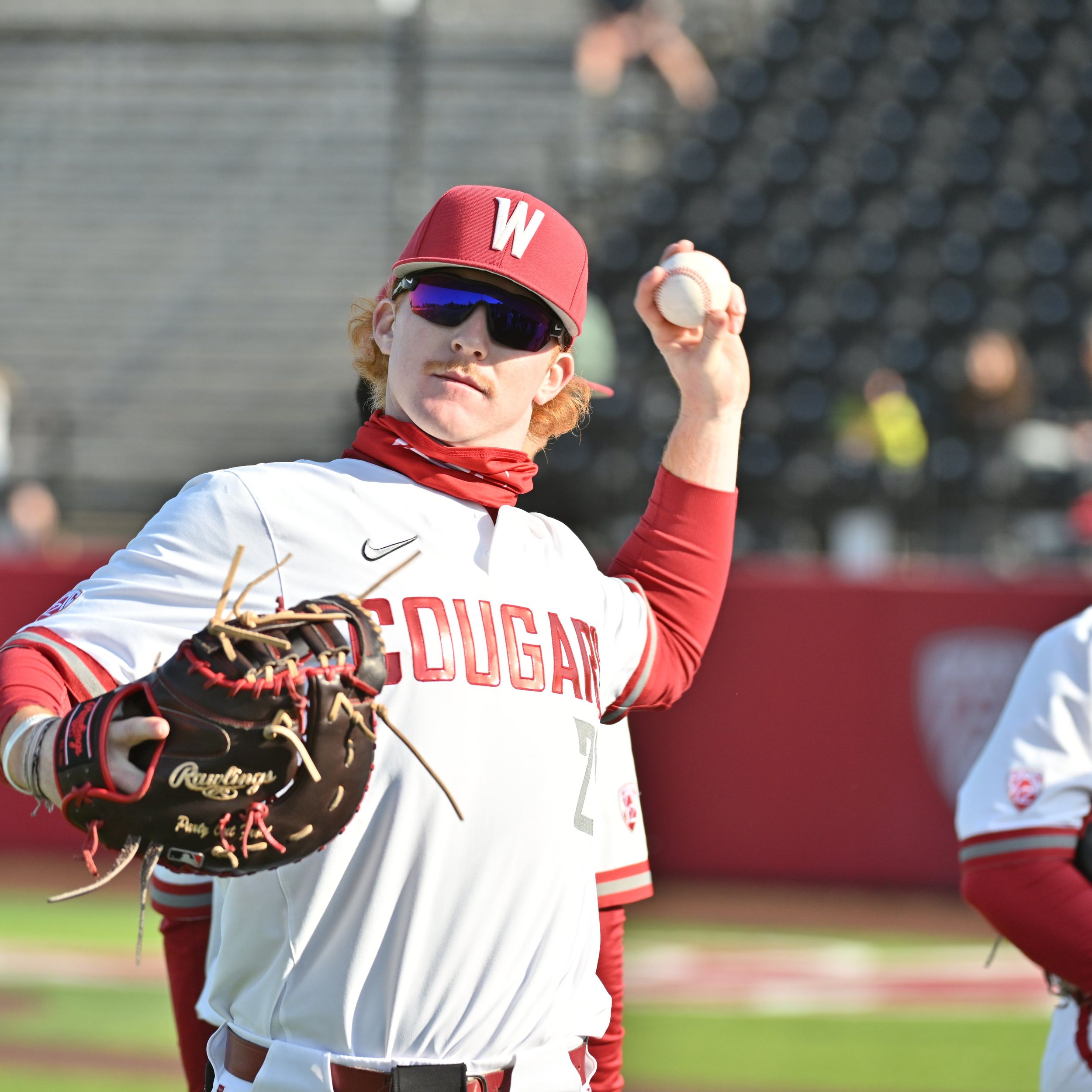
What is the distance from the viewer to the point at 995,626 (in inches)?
329

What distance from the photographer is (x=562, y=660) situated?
6.72ft

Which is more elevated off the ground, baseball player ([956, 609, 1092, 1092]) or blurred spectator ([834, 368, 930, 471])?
blurred spectator ([834, 368, 930, 471])

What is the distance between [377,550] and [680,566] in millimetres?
538

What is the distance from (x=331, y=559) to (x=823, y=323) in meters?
11.4

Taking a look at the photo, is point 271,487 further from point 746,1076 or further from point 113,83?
point 113,83

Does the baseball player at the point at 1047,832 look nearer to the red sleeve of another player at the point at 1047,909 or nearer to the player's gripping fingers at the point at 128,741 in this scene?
the red sleeve of another player at the point at 1047,909

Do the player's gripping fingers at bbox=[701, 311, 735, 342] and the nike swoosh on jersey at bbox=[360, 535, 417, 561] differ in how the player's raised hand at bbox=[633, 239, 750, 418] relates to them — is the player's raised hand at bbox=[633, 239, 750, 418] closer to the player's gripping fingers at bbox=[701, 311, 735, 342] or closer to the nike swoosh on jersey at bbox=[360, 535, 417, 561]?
the player's gripping fingers at bbox=[701, 311, 735, 342]

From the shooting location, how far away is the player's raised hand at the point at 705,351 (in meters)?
2.33

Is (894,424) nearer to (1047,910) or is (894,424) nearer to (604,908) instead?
(604,908)

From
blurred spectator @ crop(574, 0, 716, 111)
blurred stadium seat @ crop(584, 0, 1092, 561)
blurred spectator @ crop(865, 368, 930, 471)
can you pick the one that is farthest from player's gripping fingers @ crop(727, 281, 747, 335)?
blurred spectator @ crop(574, 0, 716, 111)

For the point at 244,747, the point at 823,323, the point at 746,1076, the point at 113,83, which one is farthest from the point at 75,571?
the point at 113,83

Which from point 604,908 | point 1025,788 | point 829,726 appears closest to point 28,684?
point 604,908

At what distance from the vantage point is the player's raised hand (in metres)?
2.33

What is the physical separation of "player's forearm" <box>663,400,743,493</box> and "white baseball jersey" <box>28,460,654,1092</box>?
424 mm
